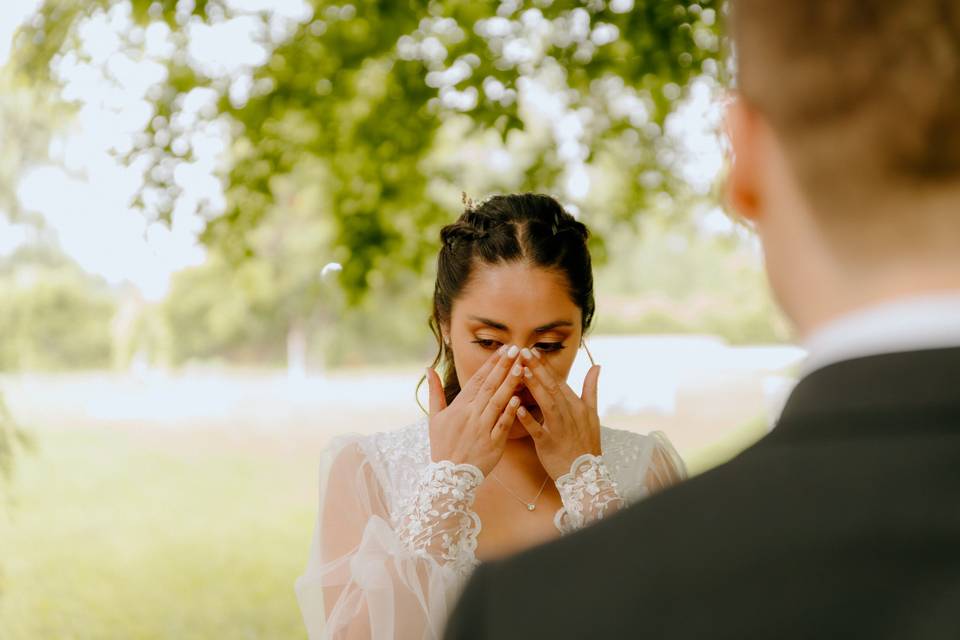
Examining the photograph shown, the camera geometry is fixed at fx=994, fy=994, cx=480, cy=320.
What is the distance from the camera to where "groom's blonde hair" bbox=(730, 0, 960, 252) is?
0.67 meters

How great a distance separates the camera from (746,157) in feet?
2.46

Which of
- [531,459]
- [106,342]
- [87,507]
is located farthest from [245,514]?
[531,459]

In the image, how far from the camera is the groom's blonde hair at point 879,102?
67cm

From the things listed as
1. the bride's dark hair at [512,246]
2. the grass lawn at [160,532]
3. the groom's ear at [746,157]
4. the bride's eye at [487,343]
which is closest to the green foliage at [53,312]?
the grass lawn at [160,532]

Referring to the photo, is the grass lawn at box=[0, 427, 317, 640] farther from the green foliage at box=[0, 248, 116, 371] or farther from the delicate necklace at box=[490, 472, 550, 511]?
the delicate necklace at box=[490, 472, 550, 511]

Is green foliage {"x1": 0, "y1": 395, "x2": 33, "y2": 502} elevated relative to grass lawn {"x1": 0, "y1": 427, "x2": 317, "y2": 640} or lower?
elevated

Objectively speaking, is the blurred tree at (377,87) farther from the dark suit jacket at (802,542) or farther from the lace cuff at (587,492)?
the dark suit jacket at (802,542)

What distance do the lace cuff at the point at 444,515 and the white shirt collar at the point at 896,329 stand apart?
156 cm

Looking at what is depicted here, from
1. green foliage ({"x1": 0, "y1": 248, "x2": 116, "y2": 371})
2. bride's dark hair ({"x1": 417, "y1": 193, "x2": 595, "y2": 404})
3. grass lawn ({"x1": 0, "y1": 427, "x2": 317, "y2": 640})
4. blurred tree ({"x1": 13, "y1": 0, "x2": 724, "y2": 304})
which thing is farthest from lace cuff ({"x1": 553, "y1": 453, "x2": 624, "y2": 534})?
green foliage ({"x1": 0, "y1": 248, "x2": 116, "y2": 371})

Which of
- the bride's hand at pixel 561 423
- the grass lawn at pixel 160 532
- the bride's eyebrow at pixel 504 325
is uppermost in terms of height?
the bride's eyebrow at pixel 504 325

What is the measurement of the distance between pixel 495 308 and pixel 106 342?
20.1 m

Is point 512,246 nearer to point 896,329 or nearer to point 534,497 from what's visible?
Answer: point 534,497

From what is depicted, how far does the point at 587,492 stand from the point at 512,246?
25.6 inches

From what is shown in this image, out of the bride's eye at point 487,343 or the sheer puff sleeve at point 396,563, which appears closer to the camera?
the sheer puff sleeve at point 396,563
